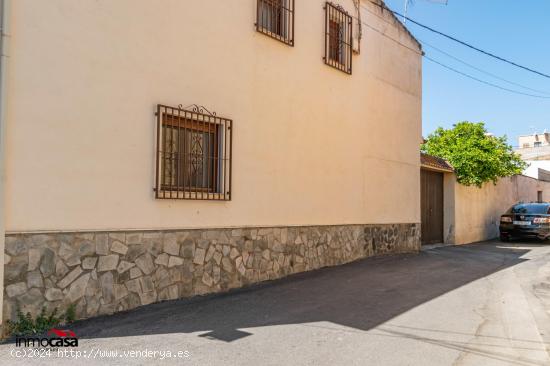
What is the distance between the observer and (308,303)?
6.68 m

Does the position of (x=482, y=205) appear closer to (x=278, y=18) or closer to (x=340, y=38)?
(x=340, y=38)

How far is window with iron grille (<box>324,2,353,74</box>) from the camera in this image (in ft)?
33.0

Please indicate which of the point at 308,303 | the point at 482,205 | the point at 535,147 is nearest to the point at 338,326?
the point at 308,303

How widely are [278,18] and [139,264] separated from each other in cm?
504

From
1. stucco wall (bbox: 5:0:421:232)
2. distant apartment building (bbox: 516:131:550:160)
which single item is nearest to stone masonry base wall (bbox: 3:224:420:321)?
stucco wall (bbox: 5:0:421:232)

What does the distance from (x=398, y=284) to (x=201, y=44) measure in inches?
193

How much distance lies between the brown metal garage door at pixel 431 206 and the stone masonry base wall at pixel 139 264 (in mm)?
6040

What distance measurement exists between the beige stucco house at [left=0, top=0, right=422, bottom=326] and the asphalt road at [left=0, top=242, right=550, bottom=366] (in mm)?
616

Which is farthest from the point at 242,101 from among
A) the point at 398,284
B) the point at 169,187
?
the point at 398,284


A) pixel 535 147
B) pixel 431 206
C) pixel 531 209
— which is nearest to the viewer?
pixel 431 206

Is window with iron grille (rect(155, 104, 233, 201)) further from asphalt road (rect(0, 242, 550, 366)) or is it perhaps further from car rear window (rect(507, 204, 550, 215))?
car rear window (rect(507, 204, 550, 215))

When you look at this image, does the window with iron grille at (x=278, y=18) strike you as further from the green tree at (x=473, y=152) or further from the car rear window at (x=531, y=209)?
the car rear window at (x=531, y=209)

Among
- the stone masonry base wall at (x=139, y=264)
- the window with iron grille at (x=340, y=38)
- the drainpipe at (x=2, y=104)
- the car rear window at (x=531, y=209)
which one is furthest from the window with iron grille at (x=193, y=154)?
the car rear window at (x=531, y=209)

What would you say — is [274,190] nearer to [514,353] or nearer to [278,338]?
[278,338]
